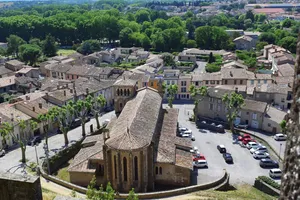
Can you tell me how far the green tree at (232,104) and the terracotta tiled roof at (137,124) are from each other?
527 inches

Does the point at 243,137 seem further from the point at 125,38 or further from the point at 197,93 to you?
the point at 125,38

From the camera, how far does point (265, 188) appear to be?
3925 cm

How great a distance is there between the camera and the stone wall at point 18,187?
1592 centimetres

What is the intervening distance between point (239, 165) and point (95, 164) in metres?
20.8

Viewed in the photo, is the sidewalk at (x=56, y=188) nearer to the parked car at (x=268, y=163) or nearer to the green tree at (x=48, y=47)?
the parked car at (x=268, y=163)

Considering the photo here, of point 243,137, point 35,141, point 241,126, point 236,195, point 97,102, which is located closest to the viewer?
point 236,195

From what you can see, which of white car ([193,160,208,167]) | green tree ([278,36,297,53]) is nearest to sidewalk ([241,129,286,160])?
white car ([193,160,208,167])

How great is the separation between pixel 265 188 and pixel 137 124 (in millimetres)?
17408

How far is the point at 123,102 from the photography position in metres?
56.9

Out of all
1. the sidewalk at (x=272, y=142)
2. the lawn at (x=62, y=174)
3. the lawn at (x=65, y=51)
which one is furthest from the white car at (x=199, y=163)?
the lawn at (x=65, y=51)

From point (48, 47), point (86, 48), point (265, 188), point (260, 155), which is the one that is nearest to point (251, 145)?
point (260, 155)

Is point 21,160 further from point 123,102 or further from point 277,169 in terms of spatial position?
point 277,169

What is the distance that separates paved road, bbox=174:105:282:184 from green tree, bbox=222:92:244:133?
291 centimetres

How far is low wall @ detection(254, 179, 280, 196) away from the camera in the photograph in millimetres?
38275
